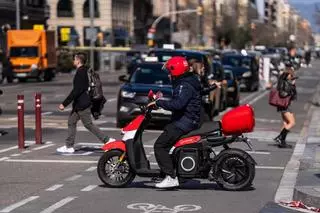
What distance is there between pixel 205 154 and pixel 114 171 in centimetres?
131

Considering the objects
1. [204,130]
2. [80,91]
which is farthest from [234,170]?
[80,91]

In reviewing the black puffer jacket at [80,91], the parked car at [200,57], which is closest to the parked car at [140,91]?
the parked car at [200,57]

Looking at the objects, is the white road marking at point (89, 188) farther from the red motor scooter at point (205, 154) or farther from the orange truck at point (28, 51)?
the orange truck at point (28, 51)

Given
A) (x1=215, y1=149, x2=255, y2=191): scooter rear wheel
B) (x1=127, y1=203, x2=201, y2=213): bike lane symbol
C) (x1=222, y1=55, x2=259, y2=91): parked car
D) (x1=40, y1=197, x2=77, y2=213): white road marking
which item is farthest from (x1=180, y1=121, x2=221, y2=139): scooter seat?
(x1=222, y1=55, x2=259, y2=91): parked car

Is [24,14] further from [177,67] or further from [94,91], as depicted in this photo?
[177,67]

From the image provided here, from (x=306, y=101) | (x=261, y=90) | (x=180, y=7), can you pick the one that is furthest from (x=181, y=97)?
(x=180, y=7)

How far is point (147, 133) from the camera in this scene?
2095 centimetres

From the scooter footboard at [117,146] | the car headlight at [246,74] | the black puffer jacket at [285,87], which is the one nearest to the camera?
the scooter footboard at [117,146]

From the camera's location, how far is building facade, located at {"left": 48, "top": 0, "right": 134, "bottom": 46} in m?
97.4

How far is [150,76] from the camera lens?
23.1 metres

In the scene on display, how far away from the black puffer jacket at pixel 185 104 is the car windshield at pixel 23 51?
44.0 metres

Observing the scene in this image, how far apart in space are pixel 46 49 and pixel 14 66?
231 centimetres

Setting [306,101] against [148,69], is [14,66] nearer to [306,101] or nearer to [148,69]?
[306,101]

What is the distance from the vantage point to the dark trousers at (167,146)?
1141cm
